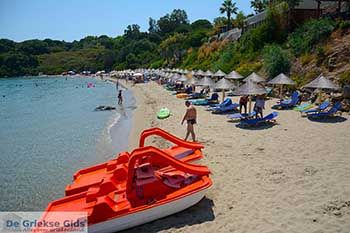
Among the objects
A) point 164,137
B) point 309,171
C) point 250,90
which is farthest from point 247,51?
point 164,137

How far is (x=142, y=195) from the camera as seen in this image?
6.98m

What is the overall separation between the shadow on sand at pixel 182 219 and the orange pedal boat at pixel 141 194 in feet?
0.40

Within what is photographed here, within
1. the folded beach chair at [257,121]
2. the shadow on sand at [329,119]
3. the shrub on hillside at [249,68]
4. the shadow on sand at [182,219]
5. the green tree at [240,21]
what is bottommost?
the shadow on sand at [182,219]

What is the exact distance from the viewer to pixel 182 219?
6945 millimetres

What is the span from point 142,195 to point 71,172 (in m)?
5.83

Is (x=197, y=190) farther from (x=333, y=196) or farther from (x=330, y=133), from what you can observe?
(x=330, y=133)

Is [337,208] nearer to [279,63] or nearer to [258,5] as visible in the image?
[279,63]

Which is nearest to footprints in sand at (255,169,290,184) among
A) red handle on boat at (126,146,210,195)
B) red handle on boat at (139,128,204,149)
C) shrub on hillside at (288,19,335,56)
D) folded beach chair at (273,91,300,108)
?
red handle on boat at (139,128,204,149)

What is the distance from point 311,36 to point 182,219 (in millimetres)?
24014

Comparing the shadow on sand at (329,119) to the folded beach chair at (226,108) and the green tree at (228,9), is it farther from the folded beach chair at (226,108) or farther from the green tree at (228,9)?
the green tree at (228,9)

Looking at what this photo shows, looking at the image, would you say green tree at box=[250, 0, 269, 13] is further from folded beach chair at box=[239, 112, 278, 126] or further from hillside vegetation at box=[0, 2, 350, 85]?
folded beach chair at box=[239, 112, 278, 126]

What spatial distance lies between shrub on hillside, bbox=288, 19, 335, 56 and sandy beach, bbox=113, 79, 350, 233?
47.7 feet

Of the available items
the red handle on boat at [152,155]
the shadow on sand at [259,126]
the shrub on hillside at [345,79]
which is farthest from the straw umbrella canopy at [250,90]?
the red handle on boat at [152,155]

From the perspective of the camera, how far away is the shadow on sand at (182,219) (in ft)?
22.2
